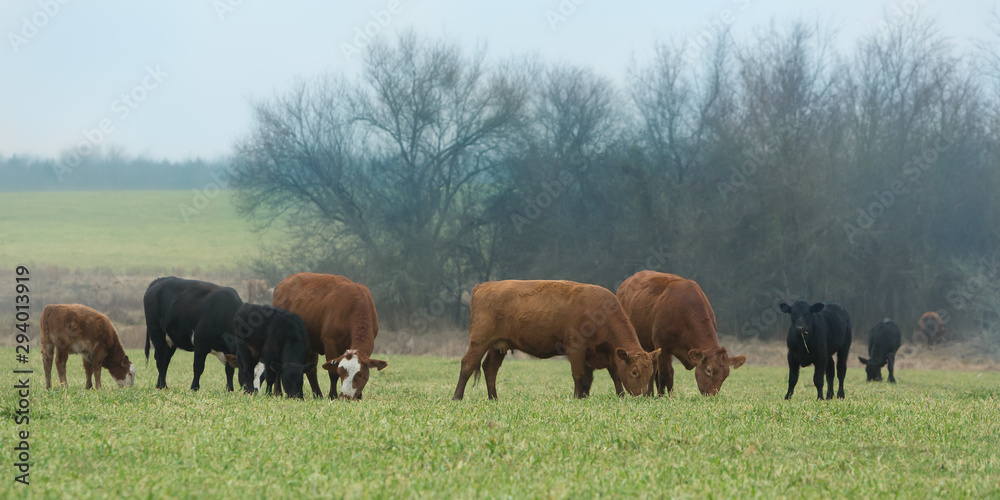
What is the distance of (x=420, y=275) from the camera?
40.8 metres

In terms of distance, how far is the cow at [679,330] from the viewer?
12547 millimetres

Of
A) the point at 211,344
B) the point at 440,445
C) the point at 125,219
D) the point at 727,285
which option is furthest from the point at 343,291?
the point at 125,219

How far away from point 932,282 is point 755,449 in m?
32.5

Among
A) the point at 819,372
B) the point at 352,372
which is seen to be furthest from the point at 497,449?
the point at 819,372

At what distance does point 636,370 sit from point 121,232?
57.9 metres

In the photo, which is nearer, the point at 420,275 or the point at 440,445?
the point at 440,445

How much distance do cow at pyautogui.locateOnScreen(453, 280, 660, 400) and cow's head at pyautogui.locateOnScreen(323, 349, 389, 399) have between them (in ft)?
4.98

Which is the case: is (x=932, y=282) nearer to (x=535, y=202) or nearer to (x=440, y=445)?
(x=535, y=202)

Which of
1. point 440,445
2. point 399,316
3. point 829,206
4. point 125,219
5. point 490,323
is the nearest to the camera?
point 440,445

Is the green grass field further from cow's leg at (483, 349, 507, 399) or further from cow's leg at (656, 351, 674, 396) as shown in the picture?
cow's leg at (656, 351, 674, 396)

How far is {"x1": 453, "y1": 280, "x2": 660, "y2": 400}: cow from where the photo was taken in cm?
1216

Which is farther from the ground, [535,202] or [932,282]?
[535,202]

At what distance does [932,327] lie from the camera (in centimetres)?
3447

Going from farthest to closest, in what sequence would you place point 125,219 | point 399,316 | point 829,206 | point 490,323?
point 125,219
point 399,316
point 829,206
point 490,323
